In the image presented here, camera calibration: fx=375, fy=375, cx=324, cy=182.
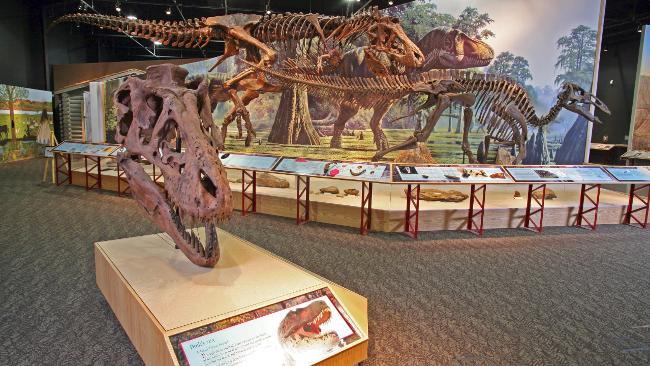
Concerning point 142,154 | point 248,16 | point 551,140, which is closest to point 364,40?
point 248,16

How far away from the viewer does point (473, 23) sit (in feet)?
25.6

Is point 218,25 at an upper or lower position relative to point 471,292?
upper

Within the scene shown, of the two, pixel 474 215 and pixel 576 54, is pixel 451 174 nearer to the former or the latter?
pixel 474 215

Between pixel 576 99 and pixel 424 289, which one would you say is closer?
pixel 424 289

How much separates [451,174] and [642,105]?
25.7 ft

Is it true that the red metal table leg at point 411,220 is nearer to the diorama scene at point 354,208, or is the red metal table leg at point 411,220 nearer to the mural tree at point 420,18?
the diorama scene at point 354,208

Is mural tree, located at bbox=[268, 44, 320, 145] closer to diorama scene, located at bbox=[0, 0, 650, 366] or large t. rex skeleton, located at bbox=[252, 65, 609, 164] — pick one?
diorama scene, located at bbox=[0, 0, 650, 366]

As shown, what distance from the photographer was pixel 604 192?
7.85 m

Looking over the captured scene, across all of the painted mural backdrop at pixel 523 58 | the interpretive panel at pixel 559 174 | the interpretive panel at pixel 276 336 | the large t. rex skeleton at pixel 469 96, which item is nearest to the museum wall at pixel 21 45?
the large t. rex skeleton at pixel 469 96

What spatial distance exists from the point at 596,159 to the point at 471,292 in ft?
38.6

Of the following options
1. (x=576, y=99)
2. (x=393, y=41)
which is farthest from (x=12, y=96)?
(x=576, y=99)

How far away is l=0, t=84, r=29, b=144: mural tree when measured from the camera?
12.6 metres

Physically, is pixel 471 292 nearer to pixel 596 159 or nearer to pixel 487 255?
pixel 487 255

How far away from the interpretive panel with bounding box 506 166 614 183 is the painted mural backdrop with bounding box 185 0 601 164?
2210 mm
